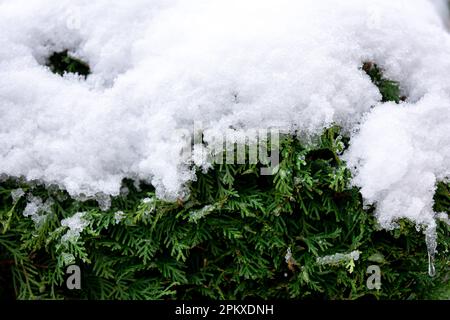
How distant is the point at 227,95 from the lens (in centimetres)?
157

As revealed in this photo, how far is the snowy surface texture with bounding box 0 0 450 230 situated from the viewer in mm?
1530

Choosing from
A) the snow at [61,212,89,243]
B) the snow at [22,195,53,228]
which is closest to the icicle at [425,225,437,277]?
the snow at [61,212,89,243]

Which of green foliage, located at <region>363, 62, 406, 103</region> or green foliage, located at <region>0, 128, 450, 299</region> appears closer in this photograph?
green foliage, located at <region>0, 128, 450, 299</region>

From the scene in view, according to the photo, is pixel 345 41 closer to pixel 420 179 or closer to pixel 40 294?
pixel 420 179

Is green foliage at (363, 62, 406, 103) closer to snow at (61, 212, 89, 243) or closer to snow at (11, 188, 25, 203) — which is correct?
snow at (61, 212, 89, 243)

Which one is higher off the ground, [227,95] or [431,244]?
[227,95]

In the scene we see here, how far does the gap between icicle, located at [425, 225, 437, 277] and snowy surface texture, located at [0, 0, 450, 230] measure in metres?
0.06

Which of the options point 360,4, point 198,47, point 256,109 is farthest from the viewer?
point 360,4

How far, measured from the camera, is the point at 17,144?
61.8 inches

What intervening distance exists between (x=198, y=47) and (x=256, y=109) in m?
0.31

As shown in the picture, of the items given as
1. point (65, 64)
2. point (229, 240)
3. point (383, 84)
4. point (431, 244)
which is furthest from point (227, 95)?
point (431, 244)

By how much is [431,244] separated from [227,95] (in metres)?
0.82

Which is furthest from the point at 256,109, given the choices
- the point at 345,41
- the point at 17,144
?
the point at 17,144

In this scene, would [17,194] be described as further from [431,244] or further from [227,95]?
[431,244]
